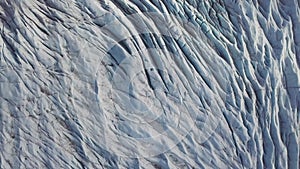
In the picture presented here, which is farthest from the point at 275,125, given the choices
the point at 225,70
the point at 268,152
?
the point at 225,70

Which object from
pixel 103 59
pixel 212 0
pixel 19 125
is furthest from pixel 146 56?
pixel 19 125

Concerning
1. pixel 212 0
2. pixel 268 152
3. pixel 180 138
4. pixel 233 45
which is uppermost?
pixel 212 0

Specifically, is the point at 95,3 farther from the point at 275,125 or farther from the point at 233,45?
the point at 275,125

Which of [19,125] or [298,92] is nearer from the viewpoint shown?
[19,125]

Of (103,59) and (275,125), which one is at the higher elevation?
(103,59)

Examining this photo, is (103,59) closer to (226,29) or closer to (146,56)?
(146,56)

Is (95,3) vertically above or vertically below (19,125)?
above
